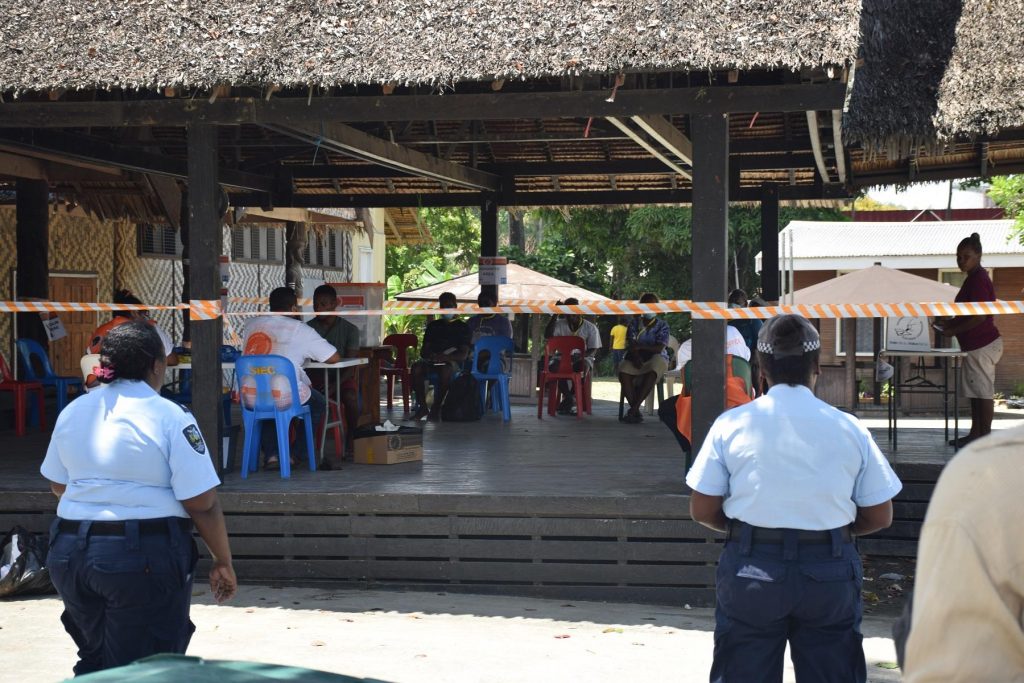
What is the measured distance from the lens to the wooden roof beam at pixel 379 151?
30.5 feet

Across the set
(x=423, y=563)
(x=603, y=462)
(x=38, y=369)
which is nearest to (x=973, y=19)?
(x=603, y=462)

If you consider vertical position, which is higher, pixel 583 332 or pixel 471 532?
pixel 583 332

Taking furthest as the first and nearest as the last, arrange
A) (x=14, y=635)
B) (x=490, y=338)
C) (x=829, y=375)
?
(x=829, y=375)
(x=490, y=338)
(x=14, y=635)

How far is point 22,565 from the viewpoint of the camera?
7613 mm

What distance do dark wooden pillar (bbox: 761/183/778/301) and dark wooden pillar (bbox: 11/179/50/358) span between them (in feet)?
26.6

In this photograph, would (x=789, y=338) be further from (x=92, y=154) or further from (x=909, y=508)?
(x=92, y=154)

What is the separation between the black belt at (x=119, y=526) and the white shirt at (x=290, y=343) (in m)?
4.79

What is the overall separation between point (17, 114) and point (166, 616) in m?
5.60

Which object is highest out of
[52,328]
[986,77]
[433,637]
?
[986,77]

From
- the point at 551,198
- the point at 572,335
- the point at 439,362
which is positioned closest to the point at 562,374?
the point at 572,335

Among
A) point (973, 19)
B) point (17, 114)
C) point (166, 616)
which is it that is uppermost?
point (973, 19)

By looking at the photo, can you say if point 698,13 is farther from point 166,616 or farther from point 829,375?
point 829,375

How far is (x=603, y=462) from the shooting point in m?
9.58

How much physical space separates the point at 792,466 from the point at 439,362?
9.56 metres
